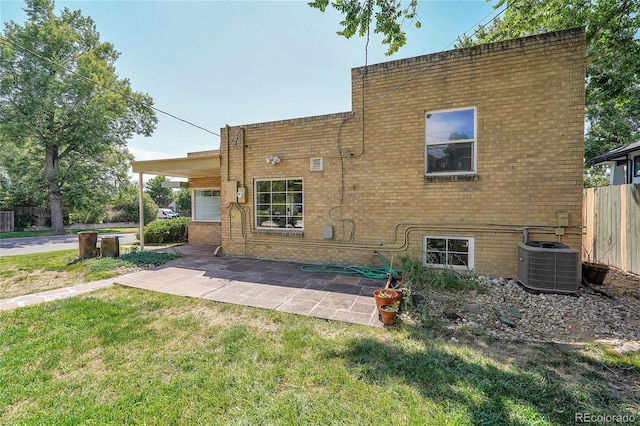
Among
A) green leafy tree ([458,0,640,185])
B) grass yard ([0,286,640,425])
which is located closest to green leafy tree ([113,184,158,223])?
grass yard ([0,286,640,425])

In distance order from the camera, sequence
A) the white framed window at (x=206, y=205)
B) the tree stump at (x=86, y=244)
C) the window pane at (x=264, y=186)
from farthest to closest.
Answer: the white framed window at (x=206, y=205), the tree stump at (x=86, y=244), the window pane at (x=264, y=186)

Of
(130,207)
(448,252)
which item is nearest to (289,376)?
(448,252)

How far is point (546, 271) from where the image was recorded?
4816 mm

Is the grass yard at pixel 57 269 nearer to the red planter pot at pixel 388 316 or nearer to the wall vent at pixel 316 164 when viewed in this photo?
the wall vent at pixel 316 164

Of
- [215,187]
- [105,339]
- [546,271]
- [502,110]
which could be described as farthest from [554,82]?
[215,187]

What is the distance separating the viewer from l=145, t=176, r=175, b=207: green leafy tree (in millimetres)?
43716

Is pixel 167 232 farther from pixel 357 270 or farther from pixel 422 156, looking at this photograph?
pixel 422 156

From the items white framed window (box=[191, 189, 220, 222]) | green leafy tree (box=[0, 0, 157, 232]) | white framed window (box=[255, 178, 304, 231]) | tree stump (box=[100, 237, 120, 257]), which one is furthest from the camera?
green leafy tree (box=[0, 0, 157, 232])

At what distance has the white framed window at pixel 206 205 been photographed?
11531 millimetres

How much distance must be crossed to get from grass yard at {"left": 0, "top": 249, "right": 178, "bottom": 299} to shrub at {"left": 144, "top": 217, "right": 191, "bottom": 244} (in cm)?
339

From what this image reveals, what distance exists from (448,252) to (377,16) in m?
5.31

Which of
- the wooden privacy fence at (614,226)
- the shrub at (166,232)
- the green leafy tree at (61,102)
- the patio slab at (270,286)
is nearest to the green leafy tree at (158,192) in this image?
the green leafy tree at (61,102)

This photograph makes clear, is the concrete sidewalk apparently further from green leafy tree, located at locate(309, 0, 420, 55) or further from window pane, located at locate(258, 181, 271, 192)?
green leafy tree, located at locate(309, 0, 420, 55)

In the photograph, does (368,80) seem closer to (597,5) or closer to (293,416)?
(597,5)
